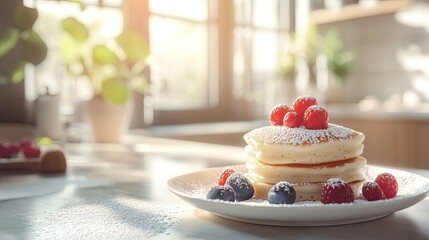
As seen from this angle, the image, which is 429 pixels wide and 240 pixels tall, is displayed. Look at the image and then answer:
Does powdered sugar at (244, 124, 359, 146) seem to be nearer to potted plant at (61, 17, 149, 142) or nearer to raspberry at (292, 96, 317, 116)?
raspberry at (292, 96, 317, 116)

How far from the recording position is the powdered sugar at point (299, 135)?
92 cm

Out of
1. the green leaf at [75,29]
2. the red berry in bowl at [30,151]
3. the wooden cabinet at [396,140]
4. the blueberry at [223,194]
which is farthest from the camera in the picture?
the wooden cabinet at [396,140]

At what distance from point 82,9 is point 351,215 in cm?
190

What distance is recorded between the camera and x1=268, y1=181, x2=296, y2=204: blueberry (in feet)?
2.73

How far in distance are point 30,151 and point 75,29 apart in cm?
87

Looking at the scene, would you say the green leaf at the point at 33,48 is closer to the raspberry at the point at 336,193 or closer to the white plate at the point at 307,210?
the white plate at the point at 307,210

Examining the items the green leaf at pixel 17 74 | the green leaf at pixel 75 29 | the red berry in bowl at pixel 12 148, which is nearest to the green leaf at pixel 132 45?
the green leaf at pixel 75 29

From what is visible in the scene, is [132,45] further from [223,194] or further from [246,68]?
[223,194]

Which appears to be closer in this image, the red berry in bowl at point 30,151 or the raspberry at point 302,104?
the raspberry at point 302,104

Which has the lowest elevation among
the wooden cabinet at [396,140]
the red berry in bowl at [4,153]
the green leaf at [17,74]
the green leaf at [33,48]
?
the wooden cabinet at [396,140]

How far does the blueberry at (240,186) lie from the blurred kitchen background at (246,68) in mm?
1694

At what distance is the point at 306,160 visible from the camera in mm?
919

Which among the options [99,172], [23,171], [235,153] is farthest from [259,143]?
[235,153]

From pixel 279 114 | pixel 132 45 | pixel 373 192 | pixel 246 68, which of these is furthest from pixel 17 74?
pixel 246 68
